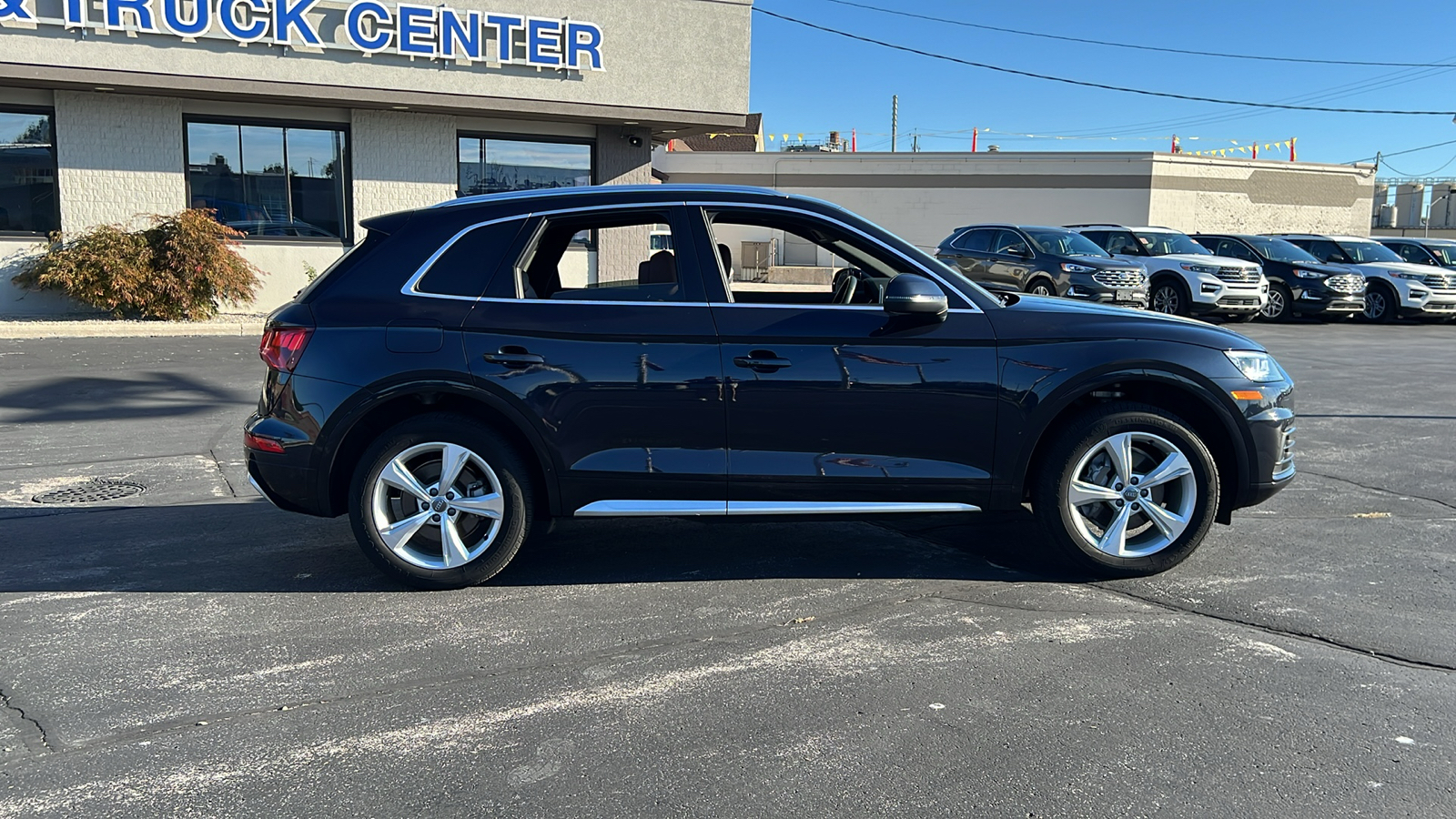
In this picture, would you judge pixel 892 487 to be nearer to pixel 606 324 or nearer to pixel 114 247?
pixel 606 324

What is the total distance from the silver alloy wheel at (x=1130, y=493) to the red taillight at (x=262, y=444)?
11.8 feet

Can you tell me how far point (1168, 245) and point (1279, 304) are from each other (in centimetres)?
330

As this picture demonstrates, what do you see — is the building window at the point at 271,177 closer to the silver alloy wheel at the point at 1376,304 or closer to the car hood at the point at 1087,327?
the car hood at the point at 1087,327

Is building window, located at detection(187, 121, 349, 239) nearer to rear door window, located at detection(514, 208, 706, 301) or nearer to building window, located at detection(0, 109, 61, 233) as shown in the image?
building window, located at detection(0, 109, 61, 233)

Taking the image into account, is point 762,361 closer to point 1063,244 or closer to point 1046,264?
point 1046,264

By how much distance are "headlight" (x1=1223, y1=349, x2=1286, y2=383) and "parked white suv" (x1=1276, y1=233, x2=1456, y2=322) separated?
19393 millimetres

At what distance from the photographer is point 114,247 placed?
15039mm

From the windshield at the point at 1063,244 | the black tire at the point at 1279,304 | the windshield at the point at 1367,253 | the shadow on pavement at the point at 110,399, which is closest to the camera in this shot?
the shadow on pavement at the point at 110,399

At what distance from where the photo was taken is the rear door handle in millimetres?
4762

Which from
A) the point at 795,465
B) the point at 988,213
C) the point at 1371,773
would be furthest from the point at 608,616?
the point at 988,213

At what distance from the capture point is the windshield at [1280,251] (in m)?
21.8

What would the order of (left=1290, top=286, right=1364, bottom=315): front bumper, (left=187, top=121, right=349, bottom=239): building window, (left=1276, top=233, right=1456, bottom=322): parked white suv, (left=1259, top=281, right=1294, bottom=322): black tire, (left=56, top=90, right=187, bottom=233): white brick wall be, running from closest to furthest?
1. (left=56, top=90, right=187, bottom=233): white brick wall
2. (left=187, top=121, right=349, bottom=239): building window
3. (left=1290, top=286, right=1364, bottom=315): front bumper
4. (left=1276, top=233, right=1456, bottom=322): parked white suv
5. (left=1259, top=281, right=1294, bottom=322): black tire

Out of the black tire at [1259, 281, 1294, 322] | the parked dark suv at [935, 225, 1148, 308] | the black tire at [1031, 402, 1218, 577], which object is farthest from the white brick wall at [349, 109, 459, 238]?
the black tire at [1259, 281, 1294, 322]

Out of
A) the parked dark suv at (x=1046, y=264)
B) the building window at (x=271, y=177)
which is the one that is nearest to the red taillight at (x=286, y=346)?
the building window at (x=271, y=177)
